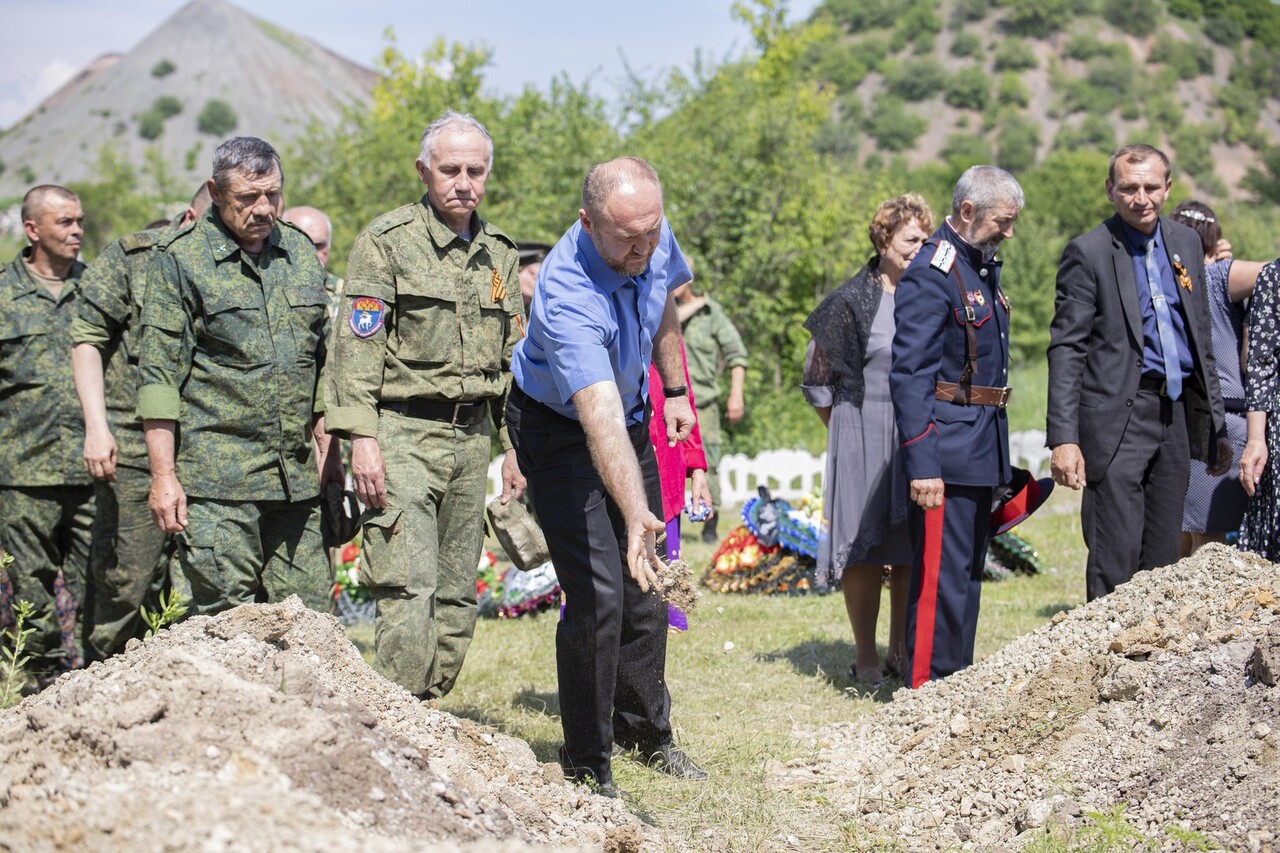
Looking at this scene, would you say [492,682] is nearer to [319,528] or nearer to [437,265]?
[319,528]

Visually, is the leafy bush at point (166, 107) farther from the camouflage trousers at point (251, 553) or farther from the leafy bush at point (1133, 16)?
the camouflage trousers at point (251, 553)

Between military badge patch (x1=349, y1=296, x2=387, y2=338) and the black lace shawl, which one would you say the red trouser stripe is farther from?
military badge patch (x1=349, y1=296, x2=387, y2=338)

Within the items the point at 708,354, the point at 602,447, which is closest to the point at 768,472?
the point at 708,354

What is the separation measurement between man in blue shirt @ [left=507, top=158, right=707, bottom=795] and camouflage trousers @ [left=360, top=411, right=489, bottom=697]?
577 millimetres

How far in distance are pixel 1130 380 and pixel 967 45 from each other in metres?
108

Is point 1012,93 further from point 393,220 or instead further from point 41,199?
point 393,220

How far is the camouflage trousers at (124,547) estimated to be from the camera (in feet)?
18.1

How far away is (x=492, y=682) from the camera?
19.6 ft

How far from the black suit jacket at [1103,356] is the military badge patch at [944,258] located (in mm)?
506

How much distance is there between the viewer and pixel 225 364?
4.65 meters

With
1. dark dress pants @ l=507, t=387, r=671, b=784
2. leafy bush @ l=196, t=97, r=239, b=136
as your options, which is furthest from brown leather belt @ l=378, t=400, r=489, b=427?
leafy bush @ l=196, t=97, r=239, b=136

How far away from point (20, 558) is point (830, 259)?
13.3 meters

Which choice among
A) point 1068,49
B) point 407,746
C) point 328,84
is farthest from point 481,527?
point 328,84

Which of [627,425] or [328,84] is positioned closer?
[627,425]
